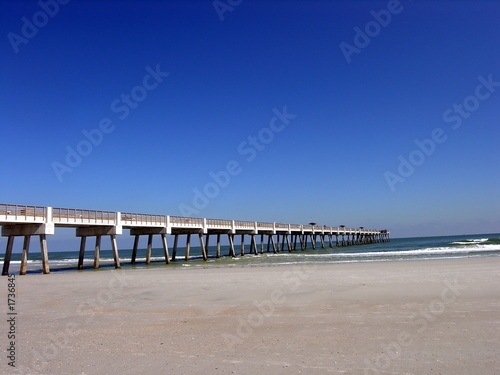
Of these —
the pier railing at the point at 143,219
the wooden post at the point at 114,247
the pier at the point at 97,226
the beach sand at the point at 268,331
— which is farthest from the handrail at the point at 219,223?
the beach sand at the point at 268,331

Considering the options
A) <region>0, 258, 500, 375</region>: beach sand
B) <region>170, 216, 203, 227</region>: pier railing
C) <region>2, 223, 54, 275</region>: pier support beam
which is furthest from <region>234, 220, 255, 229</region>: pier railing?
<region>0, 258, 500, 375</region>: beach sand

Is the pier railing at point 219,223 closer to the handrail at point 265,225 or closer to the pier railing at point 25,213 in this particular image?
the handrail at point 265,225

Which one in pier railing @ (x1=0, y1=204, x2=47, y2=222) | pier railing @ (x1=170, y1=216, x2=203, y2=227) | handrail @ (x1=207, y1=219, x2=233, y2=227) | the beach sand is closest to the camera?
the beach sand

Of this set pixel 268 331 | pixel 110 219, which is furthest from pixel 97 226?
pixel 268 331

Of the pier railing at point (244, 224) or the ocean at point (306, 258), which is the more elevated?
the pier railing at point (244, 224)

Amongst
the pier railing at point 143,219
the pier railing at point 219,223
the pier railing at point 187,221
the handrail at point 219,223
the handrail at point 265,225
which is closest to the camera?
the pier railing at point 143,219

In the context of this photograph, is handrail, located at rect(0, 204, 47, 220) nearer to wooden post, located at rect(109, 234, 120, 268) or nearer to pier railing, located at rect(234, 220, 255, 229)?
wooden post, located at rect(109, 234, 120, 268)

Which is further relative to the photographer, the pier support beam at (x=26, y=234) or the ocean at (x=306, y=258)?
the ocean at (x=306, y=258)

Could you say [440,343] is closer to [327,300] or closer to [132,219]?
[327,300]

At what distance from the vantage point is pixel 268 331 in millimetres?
6457

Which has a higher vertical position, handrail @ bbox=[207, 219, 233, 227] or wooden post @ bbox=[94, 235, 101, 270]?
handrail @ bbox=[207, 219, 233, 227]

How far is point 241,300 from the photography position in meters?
9.63

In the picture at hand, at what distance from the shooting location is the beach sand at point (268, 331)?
4.84 m

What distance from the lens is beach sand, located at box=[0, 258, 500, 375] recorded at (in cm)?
484
